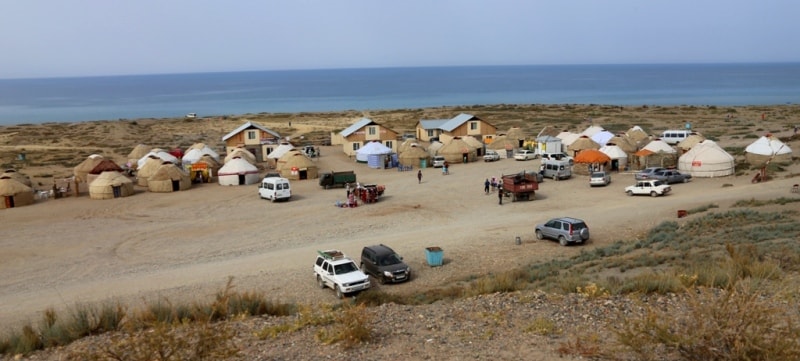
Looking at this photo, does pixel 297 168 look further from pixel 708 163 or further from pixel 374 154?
pixel 708 163

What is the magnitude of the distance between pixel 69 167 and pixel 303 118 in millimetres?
50637

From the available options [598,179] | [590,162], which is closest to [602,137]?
[590,162]

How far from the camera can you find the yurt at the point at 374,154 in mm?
49531

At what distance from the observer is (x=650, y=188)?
109ft

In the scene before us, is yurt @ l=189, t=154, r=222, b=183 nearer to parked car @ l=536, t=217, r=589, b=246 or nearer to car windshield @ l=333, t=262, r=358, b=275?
car windshield @ l=333, t=262, r=358, b=275

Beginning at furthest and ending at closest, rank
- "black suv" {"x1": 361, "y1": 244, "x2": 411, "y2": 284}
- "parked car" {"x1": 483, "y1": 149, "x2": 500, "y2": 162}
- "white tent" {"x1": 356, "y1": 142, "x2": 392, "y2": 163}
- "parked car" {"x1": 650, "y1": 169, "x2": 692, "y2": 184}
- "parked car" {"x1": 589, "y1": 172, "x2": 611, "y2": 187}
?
"parked car" {"x1": 483, "y1": 149, "x2": 500, "y2": 162}
"white tent" {"x1": 356, "y1": 142, "x2": 392, "y2": 163}
"parked car" {"x1": 589, "y1": 172, "x2": 611, "y2": 187}
"parked car" {"x1": 650, "y1": 169, "x2": 692, "y2": 184}
"black suv" {"x1": 361, "y1": 244, "x2": 411, "y2": 284}

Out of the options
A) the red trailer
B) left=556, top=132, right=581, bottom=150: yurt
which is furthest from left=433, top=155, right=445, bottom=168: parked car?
the red trailer

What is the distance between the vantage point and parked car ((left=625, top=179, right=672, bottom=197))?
109 feet

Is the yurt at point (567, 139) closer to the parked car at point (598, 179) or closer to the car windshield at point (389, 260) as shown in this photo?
the parked car at point (598, 179)

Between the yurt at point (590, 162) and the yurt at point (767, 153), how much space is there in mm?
9579

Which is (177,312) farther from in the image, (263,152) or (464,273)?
(263,152)

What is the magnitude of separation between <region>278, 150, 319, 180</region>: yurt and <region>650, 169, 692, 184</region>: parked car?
22.7 m


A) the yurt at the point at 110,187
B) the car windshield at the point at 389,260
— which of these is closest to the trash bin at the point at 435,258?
the car windshield at the point at 389,260

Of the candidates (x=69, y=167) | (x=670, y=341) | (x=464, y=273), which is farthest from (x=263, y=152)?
(x=670, y=341)
